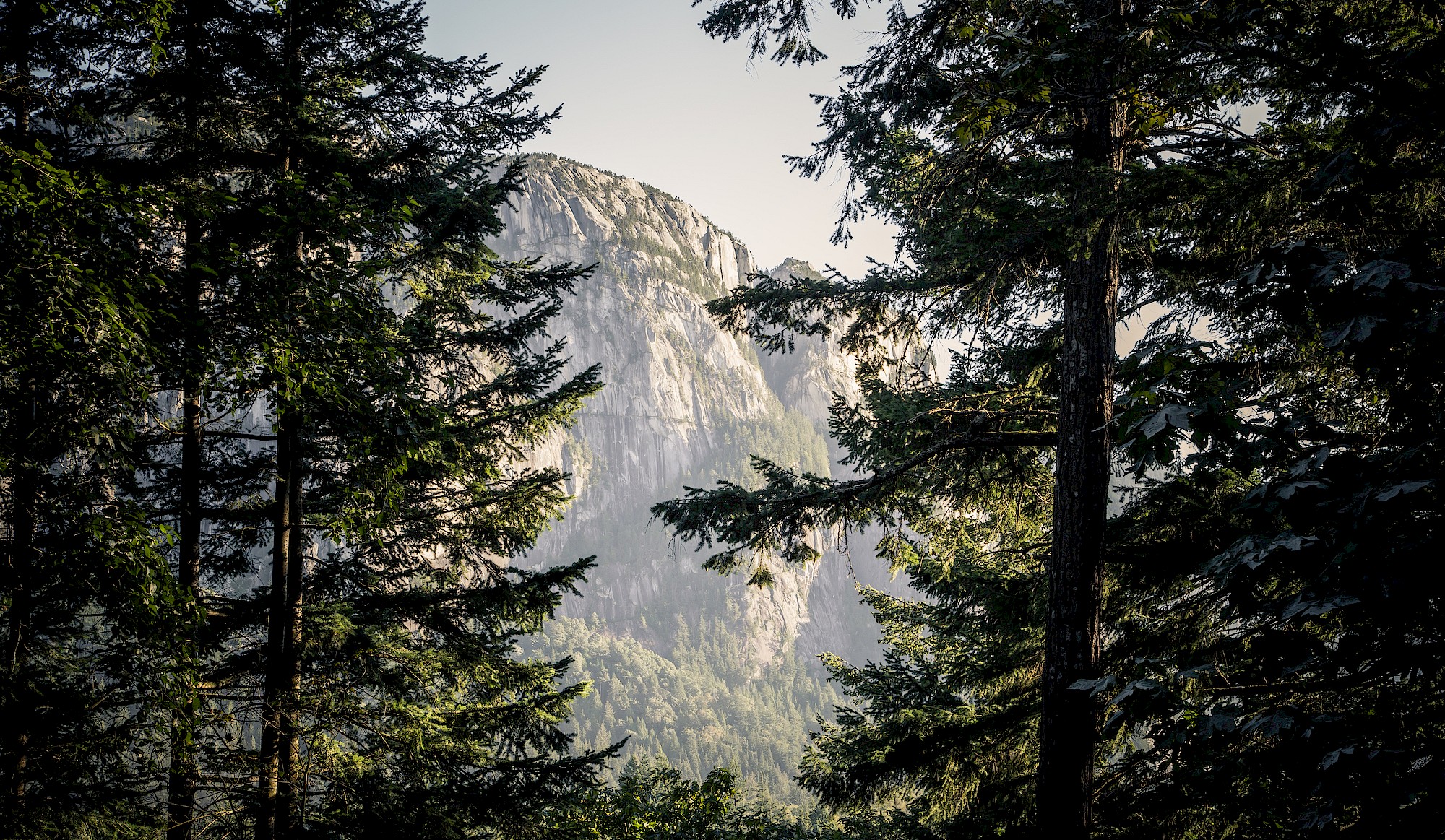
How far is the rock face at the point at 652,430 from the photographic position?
518ft

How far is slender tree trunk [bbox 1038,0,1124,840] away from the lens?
3.60 metres

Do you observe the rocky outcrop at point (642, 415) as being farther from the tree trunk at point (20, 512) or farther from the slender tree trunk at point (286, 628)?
the tree trunk at point (20, 512)

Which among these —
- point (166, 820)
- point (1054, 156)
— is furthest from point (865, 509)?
point (166, 820)

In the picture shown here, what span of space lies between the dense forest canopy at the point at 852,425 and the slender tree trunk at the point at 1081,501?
0.09 feet

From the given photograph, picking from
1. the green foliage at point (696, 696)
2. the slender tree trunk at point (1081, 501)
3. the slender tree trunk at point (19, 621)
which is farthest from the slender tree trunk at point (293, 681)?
the green foliage at point (696, 696)

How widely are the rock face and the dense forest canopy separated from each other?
466ft

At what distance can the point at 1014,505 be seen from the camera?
5895 mm

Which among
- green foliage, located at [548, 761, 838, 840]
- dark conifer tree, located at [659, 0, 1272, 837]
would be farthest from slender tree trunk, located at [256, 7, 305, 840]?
dark conifer tree, located at [659, 0, 1272, 837]

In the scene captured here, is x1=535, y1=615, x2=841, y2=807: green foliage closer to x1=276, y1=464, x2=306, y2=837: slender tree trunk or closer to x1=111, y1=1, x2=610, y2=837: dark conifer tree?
x1=111, y1=1, x2=610, y2=837: dark conifer tree

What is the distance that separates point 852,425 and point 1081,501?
2.32 metres

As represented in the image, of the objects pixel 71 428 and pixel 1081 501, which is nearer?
pixel 71 428

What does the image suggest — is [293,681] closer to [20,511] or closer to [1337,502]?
[20,511]

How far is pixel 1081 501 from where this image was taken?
3.87 meters

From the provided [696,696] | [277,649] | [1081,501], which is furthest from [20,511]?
[696,696]
